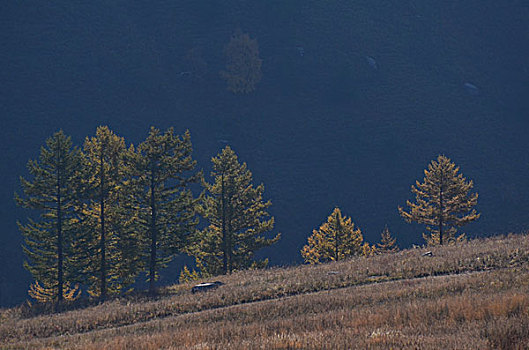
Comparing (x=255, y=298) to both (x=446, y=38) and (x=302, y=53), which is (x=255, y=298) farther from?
(x=446, y=38)

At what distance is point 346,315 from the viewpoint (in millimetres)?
11000

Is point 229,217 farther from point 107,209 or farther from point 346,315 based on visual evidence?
point 346,315

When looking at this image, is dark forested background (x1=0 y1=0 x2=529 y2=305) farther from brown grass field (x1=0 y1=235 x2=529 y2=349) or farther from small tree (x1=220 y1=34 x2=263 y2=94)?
brown grass field (x1=0 y1=235 x2=529 y2=349)

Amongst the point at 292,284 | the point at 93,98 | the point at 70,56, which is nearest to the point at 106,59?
the point at 70,56

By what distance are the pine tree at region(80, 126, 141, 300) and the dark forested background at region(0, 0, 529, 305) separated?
27.9m

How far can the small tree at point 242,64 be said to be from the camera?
9419 centimetres

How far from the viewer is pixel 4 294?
55.2 metres

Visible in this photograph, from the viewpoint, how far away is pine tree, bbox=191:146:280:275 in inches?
1446

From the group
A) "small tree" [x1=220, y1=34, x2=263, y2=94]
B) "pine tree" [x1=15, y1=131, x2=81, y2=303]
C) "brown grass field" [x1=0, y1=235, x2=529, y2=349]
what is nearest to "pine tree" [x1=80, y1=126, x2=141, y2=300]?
"pine tree" [x1=15, y1=131, x2=81, y2=303]

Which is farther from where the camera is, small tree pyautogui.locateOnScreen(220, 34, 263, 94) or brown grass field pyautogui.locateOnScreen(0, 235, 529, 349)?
small tree pyautogui.locateOnScreen(220, 34, 263, 94)

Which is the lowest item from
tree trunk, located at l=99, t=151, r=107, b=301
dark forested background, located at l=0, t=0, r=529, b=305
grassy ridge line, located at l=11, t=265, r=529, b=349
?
grassy ridge line, located at l=11, t=265, r=529, b=349

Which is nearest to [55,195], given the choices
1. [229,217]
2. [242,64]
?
[229,217]

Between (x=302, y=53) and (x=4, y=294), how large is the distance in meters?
68.8

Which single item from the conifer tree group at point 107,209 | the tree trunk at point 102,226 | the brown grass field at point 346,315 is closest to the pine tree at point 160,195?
the conifer tree group at point 107,209
